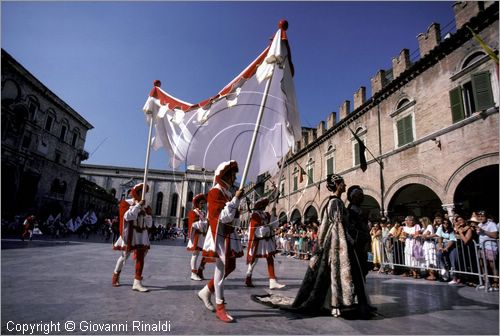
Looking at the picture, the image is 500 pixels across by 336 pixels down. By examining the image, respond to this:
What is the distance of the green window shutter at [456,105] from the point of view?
11.1m

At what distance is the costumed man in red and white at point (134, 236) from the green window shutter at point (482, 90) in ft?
40.3

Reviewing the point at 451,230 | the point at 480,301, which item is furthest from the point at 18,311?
the point at 451,230

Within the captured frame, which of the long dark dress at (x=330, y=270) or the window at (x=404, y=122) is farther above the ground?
the window at (x=404, y=122)

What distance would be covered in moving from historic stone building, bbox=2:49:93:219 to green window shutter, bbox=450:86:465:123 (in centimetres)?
3070

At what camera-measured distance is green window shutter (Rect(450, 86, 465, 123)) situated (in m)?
11.1

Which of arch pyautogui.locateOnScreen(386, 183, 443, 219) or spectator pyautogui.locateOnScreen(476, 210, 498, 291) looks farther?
arch pyautogui.locateOnScreen(386, 183, 443, 219)

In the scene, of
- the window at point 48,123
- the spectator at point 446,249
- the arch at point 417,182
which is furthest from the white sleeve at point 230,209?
the window at point 48,123

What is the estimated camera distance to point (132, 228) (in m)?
5.08

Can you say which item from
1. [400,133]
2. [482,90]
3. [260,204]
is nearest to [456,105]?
[482,90]

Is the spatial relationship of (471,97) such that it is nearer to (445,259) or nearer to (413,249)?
(413,249)

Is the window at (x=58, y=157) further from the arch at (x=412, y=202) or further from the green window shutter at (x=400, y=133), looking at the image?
the green window shutter at (x=400, y=133)

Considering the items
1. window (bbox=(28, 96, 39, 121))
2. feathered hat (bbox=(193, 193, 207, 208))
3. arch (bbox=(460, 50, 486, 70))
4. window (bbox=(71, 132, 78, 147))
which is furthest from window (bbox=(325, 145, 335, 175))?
window (bbox=(71, 132, 78, 147))

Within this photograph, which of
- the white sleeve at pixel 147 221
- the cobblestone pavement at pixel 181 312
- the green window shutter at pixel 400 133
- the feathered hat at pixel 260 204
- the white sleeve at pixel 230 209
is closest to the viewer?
the cobblestone pavement at pixel 181 312

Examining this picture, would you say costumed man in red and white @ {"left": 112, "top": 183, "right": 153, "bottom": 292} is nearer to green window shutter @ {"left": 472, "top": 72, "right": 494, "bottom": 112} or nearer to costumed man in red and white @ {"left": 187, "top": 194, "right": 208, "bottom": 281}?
costumed man in red and white @ {"left": 187, "top": 194, "right": 208, "bottom": 281}
